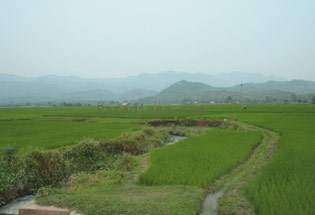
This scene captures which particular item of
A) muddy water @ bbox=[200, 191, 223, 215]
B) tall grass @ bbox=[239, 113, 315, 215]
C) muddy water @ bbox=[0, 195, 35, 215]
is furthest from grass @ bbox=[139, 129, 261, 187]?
muddy water @ bbox=[0, 195, 35, 215]

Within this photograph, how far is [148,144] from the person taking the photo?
12906mm

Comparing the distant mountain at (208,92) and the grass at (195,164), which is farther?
the distant mountain at (208,92)

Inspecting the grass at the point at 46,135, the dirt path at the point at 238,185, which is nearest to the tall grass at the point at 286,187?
the dirt path at the point at 238,185

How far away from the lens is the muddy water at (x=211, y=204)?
15.4ft

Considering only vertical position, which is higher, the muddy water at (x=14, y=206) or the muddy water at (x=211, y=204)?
the muddy water at (x=211, y=204)

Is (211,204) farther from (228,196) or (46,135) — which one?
(46,135)

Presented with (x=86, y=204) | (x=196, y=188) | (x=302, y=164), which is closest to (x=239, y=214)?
(x=196, y=188)

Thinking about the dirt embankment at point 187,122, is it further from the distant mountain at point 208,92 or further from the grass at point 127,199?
the distant mountain at point 208,92

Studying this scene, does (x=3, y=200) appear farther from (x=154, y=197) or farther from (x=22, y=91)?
(x=22, y=91)

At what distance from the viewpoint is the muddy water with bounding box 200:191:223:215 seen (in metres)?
4.69

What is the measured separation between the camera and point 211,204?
5.03 meters

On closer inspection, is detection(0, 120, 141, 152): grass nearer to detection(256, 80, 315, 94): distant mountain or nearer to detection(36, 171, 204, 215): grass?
detection(36, 171, 204, 215): grass

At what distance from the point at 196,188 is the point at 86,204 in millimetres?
2485

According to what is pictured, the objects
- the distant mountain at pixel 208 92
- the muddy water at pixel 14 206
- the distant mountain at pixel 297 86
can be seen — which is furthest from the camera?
the distant mountain at pixel 297 86
